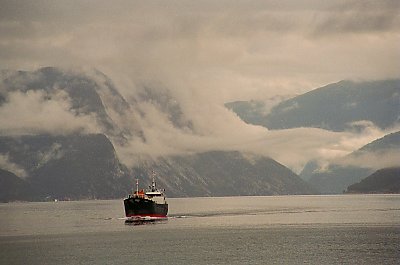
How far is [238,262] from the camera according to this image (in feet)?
532

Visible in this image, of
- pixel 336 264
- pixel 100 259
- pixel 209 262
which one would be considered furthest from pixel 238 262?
pixel 100 259

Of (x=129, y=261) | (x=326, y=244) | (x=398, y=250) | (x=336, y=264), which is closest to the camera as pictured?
(x=336, y=264)

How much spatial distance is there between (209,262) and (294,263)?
1848 centimetres

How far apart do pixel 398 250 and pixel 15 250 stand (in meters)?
98.0

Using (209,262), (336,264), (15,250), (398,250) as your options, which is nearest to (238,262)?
(209,262)

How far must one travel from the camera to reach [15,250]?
654 feet

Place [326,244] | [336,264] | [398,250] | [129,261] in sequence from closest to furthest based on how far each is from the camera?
1. [336,264]
2. [129,261]
3. [398,250]
4. [326,244]

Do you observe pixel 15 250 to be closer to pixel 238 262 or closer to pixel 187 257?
pixel 187 257

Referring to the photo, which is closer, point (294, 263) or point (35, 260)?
point (294, 263)

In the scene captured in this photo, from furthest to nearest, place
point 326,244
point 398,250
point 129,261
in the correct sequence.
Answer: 1. point 326,244
2. point 398,250
3. point 129,261

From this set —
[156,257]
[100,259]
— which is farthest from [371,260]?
[100,259]

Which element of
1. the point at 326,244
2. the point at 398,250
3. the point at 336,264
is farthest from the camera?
the point at 326,244

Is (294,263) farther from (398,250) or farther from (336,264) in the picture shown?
(398,250)

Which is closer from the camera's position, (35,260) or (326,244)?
(35,260)
